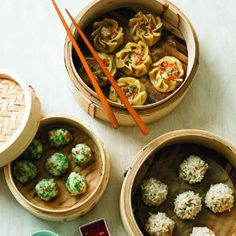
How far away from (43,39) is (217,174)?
1.22m

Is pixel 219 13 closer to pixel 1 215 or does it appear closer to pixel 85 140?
pixel 85 140

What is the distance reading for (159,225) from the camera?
2.48 metres

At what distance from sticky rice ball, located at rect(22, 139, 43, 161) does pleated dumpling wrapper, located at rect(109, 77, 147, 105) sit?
0.45 m

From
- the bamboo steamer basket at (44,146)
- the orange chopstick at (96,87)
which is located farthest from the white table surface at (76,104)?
the orange chopstick at (96,87)

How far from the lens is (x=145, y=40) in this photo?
2.86 meters

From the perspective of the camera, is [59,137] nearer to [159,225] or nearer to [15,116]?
[15,116]

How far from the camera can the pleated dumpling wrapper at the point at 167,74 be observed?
2.75m

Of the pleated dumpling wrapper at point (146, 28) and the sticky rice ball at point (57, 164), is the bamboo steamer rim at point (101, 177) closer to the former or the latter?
the sticky rice ball at point (57, 164)

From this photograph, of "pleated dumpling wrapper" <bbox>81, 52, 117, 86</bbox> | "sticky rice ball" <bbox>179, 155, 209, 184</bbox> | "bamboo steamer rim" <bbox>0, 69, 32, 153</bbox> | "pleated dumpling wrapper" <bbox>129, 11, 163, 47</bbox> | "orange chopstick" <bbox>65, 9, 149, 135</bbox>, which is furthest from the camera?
"pleated dumpling wrapper" <bbox>129, 11, 163, 47</bbox>

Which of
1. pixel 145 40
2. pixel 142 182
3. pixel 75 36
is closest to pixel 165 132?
pixel 142 182

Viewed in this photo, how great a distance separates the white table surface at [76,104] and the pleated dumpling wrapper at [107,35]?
0.69ft

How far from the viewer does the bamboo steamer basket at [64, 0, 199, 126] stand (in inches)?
102

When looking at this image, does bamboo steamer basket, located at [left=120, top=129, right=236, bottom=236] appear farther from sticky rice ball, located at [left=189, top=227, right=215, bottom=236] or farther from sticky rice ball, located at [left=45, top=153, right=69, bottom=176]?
sticky rice ball, located at [left=45, top=153, right=69, bottom=176]

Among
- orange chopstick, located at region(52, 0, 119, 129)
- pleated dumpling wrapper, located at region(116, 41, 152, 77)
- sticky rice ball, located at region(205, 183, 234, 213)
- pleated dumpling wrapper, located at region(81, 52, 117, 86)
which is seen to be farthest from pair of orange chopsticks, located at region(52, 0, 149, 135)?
sticky rice ball, located at region(205, 183, 234, 213)
